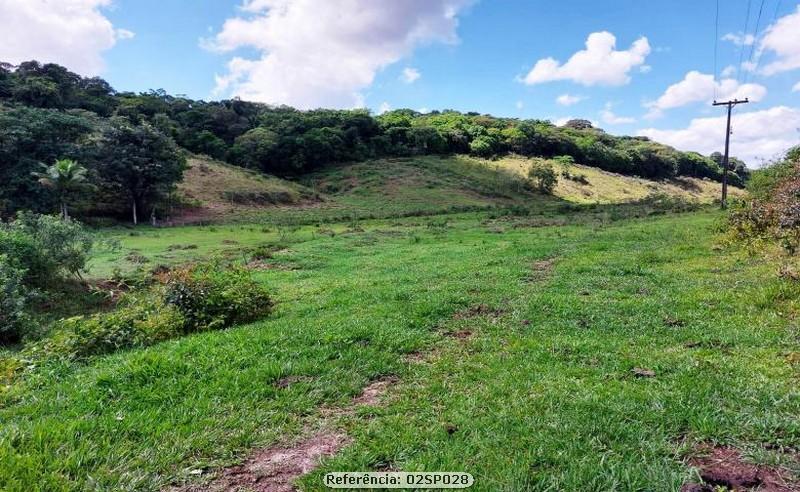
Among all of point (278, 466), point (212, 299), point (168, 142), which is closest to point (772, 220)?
point (212, 299)

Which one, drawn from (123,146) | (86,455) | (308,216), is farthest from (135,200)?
(86,455)

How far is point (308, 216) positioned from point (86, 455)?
42.5m

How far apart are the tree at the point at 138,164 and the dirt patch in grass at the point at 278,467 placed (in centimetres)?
4271

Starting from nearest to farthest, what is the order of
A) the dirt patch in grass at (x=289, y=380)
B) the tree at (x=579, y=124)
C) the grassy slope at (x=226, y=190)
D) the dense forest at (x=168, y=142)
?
the dirt patch in grass at (x=289, y=380)
the dense forest at (x=168, y=142)
the grassy slope at (x=226, y=190)
the tree at (x=579, y=124)

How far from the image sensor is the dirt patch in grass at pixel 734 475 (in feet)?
10.9

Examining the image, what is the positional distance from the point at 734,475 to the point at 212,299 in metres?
8.07

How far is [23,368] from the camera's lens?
20.1 ft

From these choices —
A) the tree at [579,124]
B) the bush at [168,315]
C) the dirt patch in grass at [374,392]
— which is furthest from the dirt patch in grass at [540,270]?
the tree at [579,124]

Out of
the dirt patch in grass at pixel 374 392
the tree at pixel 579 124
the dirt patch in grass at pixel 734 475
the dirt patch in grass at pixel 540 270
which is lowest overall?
the dirt patch in grass at pixel 374 392

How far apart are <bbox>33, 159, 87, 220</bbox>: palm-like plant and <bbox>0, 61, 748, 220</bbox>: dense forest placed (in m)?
0.08

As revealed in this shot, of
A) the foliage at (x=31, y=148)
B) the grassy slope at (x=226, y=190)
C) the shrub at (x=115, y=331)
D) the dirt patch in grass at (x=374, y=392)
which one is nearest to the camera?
the dirt patch in grass at (x=374, y=392)

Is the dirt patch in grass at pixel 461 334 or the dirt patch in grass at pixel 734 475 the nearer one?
the dirt patch in grass at pixel 734 475

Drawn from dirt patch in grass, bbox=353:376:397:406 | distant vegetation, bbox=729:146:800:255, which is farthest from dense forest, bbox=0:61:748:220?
distant vegetation, bbox=729:146:800:255

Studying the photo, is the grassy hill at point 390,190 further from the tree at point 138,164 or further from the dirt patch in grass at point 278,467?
the dirt patch in grass at point 278,467
